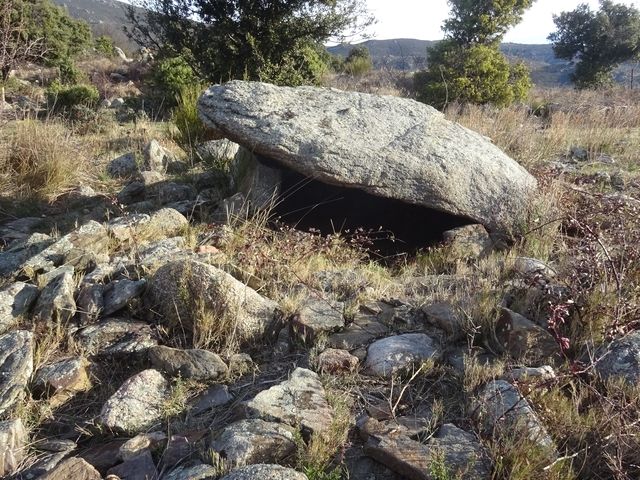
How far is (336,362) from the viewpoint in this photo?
2469 mm

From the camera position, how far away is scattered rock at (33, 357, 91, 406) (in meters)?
2.31

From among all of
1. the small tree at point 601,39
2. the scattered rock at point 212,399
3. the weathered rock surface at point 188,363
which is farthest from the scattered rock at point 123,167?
the small tree at point 601,39

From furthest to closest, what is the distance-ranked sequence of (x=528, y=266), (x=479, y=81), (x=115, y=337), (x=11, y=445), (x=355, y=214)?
(x=479, y=81) → (x=355, y=214) → (x=528, y=266) → (x=115, y=337) → (x=11, y=445)

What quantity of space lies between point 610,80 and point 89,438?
27037 mm

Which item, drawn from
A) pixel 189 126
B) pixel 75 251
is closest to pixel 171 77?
pixel 189 126

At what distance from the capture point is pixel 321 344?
103 inches

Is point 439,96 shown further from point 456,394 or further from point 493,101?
point 456,394

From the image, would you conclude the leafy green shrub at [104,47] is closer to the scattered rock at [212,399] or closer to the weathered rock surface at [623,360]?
the scattered rock at [212,399]

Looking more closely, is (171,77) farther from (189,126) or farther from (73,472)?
(73,472)

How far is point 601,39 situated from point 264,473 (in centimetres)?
2659

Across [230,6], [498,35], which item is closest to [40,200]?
[230,6]

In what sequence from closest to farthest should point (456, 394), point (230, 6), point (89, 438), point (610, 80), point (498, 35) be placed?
1. point (89, 438)
2. point (456, 394)
3. point (230, 6)
4. point (498, 35)
5. point (610, 80)

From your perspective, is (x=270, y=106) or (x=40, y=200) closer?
(x=270, y=106)

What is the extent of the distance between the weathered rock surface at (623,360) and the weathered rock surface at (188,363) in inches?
67.8
